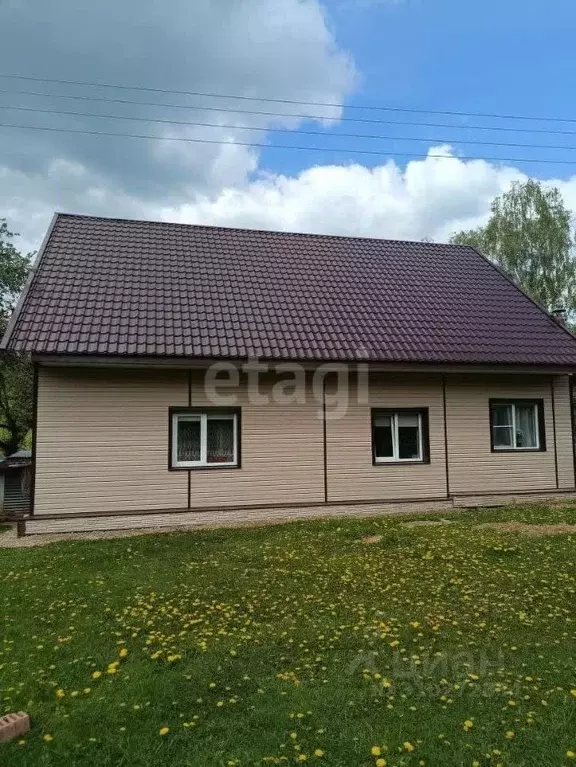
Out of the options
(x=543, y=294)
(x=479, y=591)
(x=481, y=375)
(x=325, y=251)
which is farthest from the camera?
(x=543, y=294)

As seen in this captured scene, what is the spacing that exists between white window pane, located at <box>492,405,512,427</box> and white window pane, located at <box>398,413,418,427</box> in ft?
5.66

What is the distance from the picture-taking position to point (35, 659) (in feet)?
13.7

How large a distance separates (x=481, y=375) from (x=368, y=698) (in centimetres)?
863

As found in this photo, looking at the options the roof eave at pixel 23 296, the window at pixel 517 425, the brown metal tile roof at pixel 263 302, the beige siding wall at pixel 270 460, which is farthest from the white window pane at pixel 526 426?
the roof eave at pixel 23 296

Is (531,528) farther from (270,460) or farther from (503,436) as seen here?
(270,460)

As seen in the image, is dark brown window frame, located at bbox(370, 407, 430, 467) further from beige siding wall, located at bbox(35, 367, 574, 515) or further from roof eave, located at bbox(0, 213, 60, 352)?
roof eave, located at bbox(0, 213, 60, 352)

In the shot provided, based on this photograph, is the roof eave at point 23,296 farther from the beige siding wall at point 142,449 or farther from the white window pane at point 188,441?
the white window pane at point 188,441

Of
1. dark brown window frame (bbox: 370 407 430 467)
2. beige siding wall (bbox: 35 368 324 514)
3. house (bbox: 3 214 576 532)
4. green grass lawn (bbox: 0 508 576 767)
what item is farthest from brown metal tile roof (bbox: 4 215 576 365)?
green grass lawn (bbox: 0 508 576 767)

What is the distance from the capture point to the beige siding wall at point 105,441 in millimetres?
9047

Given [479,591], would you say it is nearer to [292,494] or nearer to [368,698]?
[368,698]

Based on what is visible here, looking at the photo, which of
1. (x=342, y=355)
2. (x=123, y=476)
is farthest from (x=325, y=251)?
(x=123, y=476)

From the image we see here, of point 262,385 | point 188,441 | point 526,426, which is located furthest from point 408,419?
point 188,441

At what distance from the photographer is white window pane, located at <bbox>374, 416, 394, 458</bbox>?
1067 centimetres

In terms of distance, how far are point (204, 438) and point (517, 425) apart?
6.49 m
